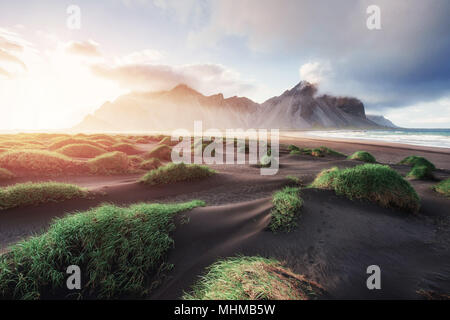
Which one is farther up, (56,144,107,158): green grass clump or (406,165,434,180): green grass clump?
(56,144,107,158): green grass clump

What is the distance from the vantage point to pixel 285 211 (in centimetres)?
→ 386

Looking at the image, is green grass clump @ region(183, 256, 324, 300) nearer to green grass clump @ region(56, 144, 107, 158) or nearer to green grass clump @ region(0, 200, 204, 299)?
green grass clump @ region(0, 200, 204, 299)

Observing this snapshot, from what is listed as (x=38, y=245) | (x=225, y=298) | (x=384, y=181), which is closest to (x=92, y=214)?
(x=38, y=245)

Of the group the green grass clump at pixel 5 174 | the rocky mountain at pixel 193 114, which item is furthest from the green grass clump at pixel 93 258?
the rocky mountain at pixel 193 114

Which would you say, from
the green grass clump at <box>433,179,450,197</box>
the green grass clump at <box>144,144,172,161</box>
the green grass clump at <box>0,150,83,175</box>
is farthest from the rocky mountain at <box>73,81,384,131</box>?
the green grass clump at <box>433,179,450,197</box>

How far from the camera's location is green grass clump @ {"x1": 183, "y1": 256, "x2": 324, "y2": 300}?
6.52 feet

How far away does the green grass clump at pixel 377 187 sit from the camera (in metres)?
4.20

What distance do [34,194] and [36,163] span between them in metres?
4.36

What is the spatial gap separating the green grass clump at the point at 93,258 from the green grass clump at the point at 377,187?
14.5 ft

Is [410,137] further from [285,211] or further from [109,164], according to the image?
[109,164]

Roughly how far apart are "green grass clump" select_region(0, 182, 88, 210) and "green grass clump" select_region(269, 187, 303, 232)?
593cm
